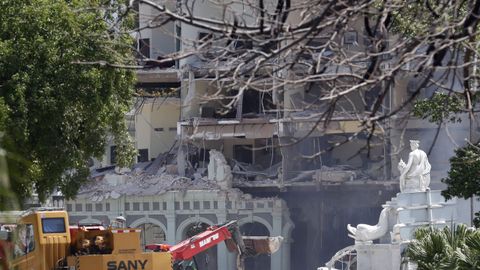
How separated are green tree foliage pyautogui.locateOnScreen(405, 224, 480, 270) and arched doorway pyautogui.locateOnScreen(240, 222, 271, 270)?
28.7 m

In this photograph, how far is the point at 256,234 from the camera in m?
60.5

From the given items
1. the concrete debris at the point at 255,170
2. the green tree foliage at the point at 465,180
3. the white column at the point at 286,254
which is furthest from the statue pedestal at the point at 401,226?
the concrete debris at the point at 255,170

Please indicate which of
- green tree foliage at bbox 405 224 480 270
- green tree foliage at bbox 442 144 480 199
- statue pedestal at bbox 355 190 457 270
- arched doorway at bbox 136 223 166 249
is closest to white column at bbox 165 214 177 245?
arched doorway at bbox 136 223 166 249

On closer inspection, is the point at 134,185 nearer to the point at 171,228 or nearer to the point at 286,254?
the point at 171,228

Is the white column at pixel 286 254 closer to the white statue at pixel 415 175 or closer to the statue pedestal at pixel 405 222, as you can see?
the statue pedestal at pixel 405 222

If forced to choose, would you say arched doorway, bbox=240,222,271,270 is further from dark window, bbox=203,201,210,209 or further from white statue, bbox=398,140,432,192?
white statue, bbox=398,140,432,192

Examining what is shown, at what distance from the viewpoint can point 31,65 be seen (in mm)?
28594

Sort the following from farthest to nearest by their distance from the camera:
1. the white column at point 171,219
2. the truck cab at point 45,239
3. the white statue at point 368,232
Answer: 1. the white column at point 171,219
2. the white statue at point 368,232
3. the truck cab at point 45,239

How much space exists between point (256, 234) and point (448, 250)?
32.6 metres

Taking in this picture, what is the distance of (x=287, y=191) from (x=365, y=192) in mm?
3243

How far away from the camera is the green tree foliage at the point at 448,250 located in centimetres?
2722

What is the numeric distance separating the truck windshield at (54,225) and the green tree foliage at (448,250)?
23.3 ft

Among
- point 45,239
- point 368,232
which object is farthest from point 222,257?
point 45,239

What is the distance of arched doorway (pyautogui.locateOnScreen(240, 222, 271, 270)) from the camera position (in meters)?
59.3
